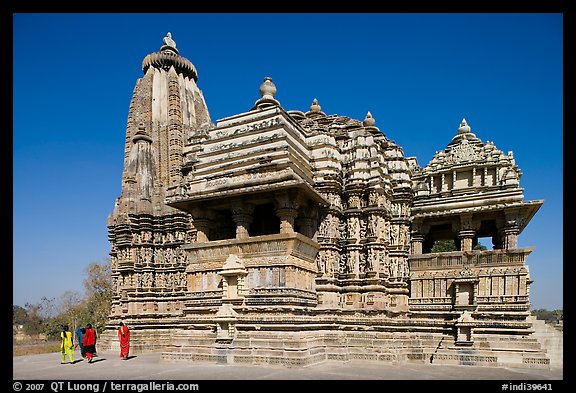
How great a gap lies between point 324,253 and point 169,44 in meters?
18.2

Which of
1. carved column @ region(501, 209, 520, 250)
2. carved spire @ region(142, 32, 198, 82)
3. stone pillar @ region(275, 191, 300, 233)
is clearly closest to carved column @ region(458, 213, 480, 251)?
carved column @ region(501, 209, 520, 250)

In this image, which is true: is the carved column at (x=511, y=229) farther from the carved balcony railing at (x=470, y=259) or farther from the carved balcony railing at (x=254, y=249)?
the carved balcony railing at (x=254, y=249)

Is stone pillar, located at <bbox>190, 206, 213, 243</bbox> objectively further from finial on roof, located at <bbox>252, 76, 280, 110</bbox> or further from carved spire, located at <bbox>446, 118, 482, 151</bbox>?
carved spire, located at <bbox>446, 118, 482, 151</bbox>

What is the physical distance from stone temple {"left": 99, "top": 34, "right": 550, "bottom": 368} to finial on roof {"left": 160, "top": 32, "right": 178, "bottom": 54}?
28.6ft

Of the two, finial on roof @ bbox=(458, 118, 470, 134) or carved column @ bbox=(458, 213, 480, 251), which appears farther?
finial on roof @ bbox=(458, 118, 470, 134)

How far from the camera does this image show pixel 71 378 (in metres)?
11.9

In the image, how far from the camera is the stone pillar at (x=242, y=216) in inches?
630

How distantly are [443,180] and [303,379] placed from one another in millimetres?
12210

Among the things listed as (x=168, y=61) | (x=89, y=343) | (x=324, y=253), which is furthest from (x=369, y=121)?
(x=89, y=343)

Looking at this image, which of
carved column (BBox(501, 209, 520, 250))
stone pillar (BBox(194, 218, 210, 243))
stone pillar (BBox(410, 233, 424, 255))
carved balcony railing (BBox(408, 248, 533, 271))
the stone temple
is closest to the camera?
the stone temple

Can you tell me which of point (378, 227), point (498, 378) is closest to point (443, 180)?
point (378, 227)

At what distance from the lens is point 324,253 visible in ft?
57.2

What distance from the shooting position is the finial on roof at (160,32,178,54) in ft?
92.8

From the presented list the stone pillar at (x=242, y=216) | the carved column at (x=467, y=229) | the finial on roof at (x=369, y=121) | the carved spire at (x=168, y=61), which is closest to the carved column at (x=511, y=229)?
the carved column at (x=467, y=229)
